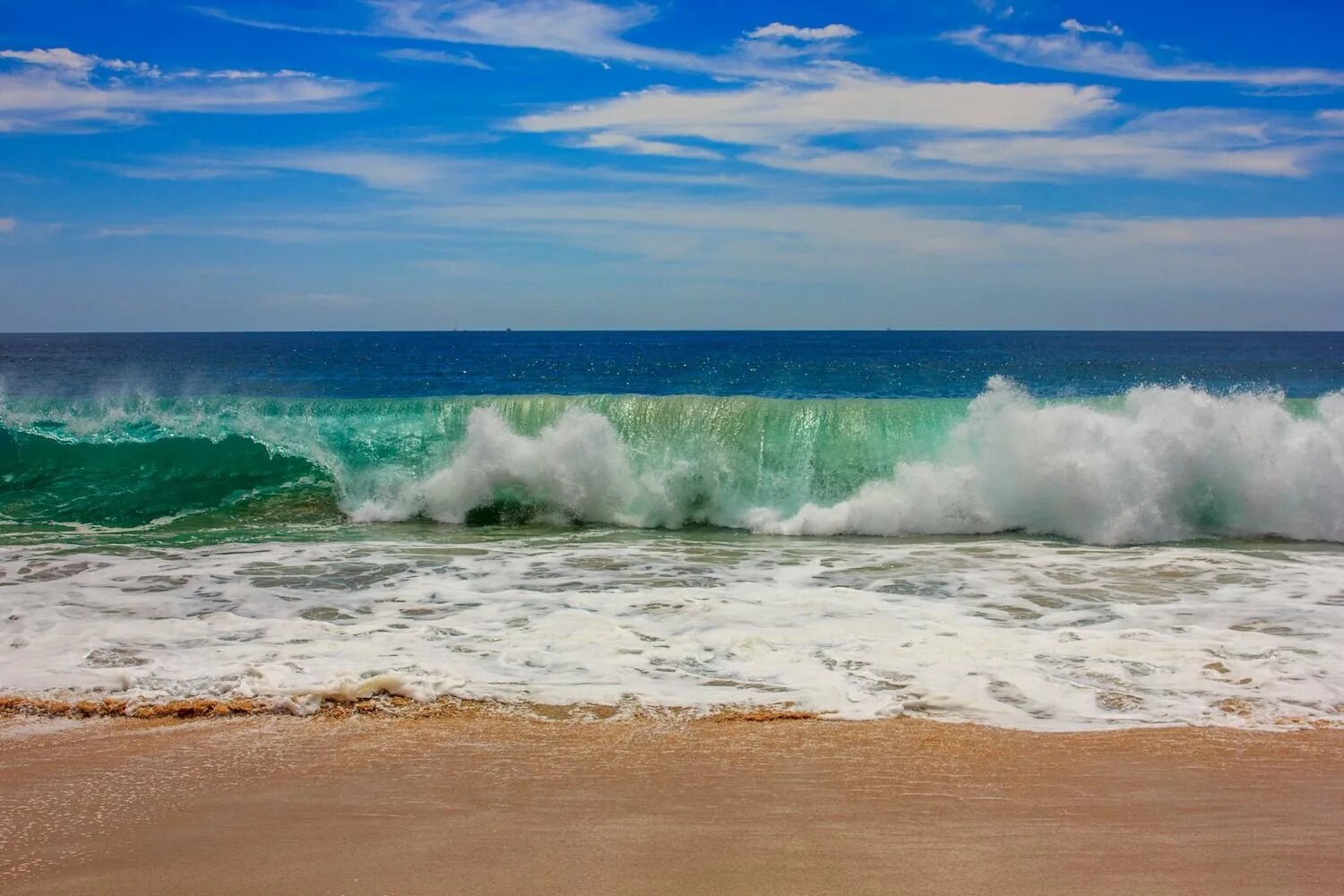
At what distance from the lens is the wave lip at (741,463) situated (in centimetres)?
1219

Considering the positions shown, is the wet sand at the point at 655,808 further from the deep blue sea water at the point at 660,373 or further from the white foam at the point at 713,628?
the deep blue sea water at the point at 660,373

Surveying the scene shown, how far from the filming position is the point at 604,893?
11.0 feet

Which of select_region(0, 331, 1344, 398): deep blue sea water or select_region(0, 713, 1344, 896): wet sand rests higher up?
select_region(0, 331, 1344, 398): deep blue sea water

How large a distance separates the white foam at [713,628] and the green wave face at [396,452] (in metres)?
3.10

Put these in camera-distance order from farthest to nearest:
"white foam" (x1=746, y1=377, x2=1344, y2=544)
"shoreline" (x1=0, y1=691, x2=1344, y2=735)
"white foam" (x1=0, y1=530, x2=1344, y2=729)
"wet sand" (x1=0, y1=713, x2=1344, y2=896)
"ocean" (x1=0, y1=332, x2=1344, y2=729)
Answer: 1. "white foam" (x1=746, y1=377, x2=1344, y2=544)
2. "ocean" (x1=0, y1=332, x2=1344, y2=729)
3. "white foam" (x1=0, y1=530, x2=1344, y2=729)
4. "shoreline" (x1=0, y1=691, x2=1344, y2=735)
5. "wet sand" (x1=0, y1=713, x2=1344, y2=896)

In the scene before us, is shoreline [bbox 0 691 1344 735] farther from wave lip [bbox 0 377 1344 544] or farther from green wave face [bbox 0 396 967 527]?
green wave face [bbox 0 396 967 527]

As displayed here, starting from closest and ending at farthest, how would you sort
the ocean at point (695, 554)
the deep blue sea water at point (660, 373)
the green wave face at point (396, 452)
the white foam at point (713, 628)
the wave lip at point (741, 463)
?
the white foam at point (713, 628) < the ocean at point (695, 554) < the wave lip at point (741, 463) < the green wave face at point (396, 452) < the deep blue sea water at point (660, 373)

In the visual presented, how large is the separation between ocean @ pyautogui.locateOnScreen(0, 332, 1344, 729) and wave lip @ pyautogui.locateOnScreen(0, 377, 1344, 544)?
48 mm

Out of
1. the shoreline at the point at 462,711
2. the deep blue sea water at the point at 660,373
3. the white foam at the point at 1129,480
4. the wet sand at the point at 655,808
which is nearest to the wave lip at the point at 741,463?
the white foam at the point at 1129,480

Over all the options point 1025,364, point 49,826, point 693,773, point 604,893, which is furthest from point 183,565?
point 1025,364

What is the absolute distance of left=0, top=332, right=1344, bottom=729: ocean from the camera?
5703 millimetres

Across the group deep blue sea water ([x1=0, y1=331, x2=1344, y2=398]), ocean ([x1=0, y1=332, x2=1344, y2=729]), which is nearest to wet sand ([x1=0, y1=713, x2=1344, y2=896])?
ocean ([x1=0, y1=332, x2=1344, y2=729])

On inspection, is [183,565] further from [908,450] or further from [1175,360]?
[1175,360]

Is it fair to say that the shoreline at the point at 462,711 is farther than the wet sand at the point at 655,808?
Yes
